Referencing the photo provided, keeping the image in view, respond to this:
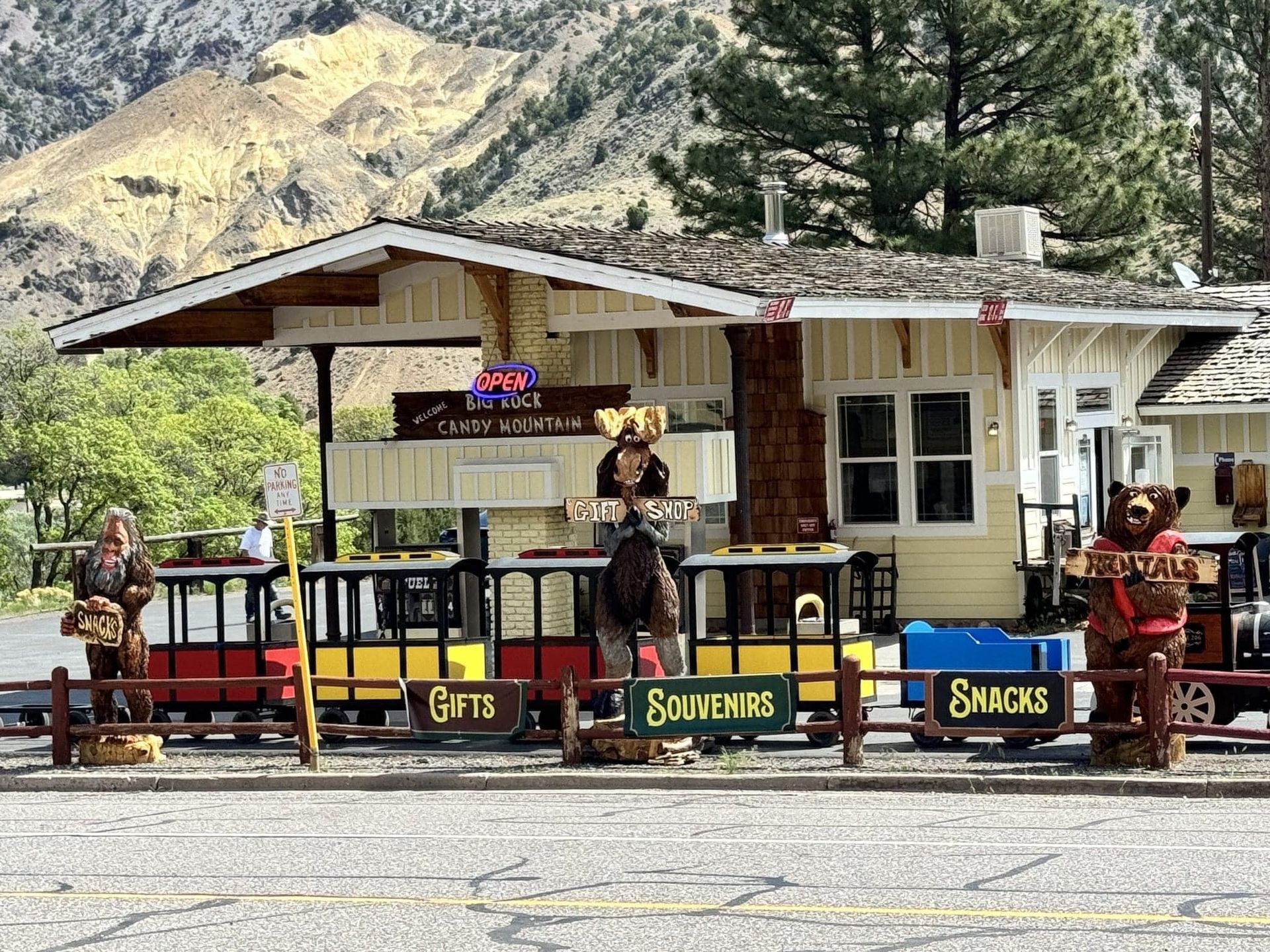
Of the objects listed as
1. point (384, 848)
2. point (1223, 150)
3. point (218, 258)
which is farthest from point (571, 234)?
point (218, 258)

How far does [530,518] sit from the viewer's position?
25078 mm

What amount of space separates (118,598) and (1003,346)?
12.2 metres

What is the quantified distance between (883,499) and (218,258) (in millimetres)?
129605

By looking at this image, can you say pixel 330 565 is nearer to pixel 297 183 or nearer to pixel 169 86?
pixel 297 183

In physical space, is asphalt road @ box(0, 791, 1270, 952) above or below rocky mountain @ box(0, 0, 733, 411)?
below

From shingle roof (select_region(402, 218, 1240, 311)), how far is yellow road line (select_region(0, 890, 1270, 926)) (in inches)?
486

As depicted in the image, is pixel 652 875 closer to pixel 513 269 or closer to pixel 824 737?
pixel 824 737

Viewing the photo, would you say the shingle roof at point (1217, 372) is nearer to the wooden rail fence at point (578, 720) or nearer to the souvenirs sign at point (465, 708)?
the wooden rail fence at point (578, 720)

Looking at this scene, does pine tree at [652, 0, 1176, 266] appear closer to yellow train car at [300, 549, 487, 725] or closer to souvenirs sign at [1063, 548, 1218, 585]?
yellow train car at [300, 549, 487, 725]

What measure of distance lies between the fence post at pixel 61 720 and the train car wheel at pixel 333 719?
259cm

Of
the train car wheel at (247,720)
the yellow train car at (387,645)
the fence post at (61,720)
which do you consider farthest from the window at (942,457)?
the fence post at (61,720)

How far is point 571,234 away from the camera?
26.8m

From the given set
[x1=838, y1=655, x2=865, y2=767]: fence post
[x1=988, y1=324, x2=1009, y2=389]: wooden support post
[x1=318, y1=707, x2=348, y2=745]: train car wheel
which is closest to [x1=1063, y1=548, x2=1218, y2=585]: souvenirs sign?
[x1=838, y1=655, x2=865, y2=767]: fence post

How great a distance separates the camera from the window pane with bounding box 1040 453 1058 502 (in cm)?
2730
